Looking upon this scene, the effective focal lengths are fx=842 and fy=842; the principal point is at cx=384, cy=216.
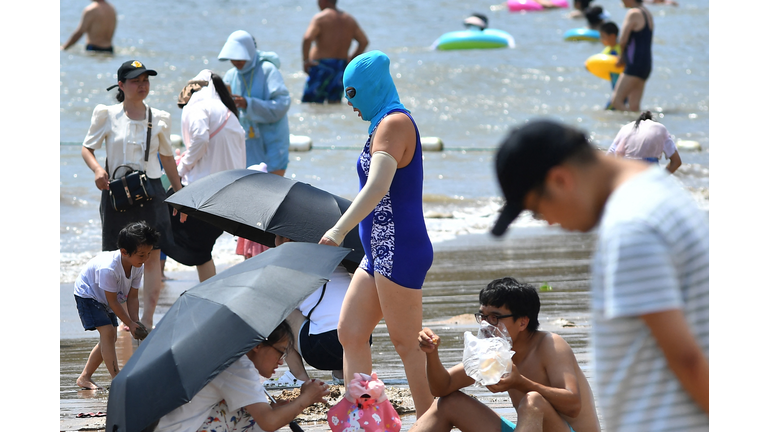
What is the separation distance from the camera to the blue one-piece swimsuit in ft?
10.8

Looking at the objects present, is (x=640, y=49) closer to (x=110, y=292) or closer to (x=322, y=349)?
(x=322, y=349)

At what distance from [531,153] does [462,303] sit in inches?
171

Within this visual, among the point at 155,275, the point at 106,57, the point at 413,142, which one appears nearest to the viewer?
the point at 413,142

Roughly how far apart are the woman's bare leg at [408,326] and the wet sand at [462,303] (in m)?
0.40

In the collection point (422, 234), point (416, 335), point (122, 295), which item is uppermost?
point (422, 234)

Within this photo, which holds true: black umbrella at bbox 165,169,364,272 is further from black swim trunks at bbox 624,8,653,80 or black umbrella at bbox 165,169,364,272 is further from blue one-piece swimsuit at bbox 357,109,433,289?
black swim trunks at bbox 624,8,653,80

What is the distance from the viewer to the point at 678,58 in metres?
22.9

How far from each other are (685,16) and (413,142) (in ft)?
95.4

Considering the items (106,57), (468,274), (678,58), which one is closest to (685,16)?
(678,58)

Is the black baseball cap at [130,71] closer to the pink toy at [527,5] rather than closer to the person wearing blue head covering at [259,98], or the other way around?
the person wearing blue head covering at [259,98]

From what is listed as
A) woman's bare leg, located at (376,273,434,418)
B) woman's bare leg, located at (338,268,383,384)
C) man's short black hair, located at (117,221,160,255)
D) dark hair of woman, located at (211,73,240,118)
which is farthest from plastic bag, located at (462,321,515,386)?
dark hair of woman, located at (211,73,240,118)

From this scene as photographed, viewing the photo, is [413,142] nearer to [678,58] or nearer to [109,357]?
[109,357]

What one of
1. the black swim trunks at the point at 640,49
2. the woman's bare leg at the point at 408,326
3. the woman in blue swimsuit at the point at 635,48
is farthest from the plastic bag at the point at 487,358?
the black swim trunks at the point at 640,49

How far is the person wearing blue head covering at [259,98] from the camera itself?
22.4ft
